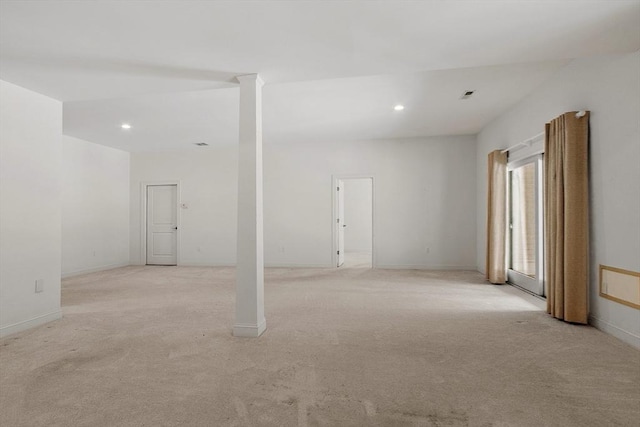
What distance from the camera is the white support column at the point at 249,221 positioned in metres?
3.01

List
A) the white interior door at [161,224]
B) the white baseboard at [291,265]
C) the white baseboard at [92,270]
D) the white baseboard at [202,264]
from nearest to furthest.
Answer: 1. the white baseboard at [92,270]
2. the white baseboard at [291,265]
3. the white baseboard at [202,264]
4. the white interior door at [161,224]

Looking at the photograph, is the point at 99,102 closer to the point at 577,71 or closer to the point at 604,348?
the point at 577,71

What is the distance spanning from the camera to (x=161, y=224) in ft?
25.8

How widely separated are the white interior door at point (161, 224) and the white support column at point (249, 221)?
5.45 meters

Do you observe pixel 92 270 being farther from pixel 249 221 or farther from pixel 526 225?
pixel 526 225

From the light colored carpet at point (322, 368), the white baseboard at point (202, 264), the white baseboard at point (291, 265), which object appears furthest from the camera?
the white baseboard at point (202, 264)

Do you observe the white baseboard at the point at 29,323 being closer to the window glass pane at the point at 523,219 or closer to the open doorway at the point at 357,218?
the window glass pane at the point at 523,219

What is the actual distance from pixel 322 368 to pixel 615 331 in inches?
107

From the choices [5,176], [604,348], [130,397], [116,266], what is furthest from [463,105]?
[116,266]

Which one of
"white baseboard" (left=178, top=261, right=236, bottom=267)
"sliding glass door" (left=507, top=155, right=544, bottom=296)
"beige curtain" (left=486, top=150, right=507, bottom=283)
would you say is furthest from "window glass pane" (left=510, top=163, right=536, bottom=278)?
"white baseboard" (left=178, top=261, right=236, bottom=267)

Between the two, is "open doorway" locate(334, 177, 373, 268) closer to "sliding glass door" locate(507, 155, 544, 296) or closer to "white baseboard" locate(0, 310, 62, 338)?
"sliding glass door" locate(507, 155, 544, 296)

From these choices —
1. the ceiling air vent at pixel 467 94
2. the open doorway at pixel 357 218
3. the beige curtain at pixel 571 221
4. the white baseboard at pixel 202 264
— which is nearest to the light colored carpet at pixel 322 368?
the beige curtain at pixel 571 221

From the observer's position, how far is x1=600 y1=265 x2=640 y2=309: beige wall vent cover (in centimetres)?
270

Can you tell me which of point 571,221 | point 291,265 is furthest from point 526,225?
point 291,265
